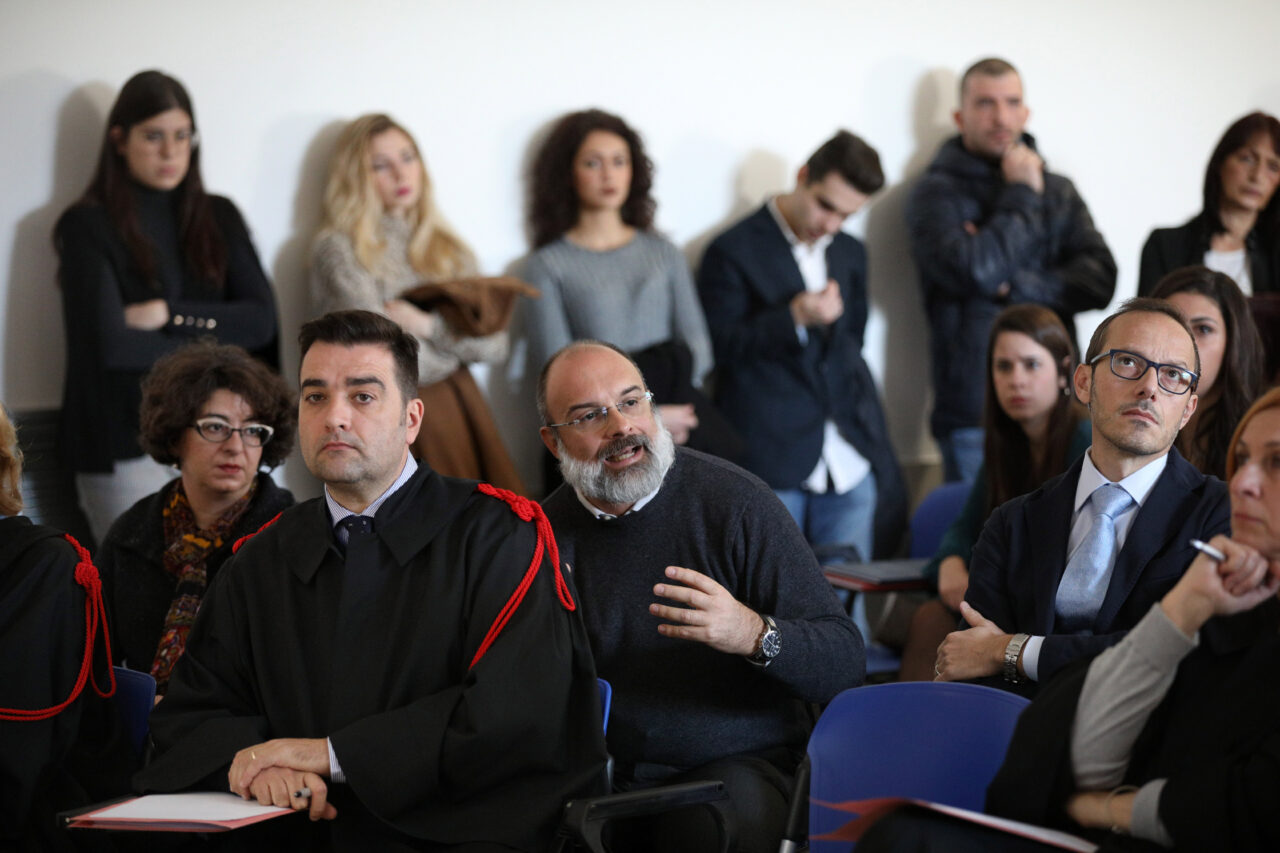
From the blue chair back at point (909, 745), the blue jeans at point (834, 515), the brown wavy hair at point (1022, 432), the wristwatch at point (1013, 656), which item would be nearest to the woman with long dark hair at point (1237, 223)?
the brown wavy hair at point (1022, 432)

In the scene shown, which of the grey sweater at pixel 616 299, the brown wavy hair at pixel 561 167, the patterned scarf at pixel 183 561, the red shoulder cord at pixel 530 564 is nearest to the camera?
the red shoulder cord at pixel 530 564

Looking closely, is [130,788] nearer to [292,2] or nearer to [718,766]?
[718,766]

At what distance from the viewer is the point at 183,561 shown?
3148 millimetres

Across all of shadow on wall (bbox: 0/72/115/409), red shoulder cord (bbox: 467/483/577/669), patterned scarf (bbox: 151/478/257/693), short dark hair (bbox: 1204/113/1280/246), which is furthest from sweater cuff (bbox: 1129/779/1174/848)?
shadow on wall (bbox: 0/72/115/409)

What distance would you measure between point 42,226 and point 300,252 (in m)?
0.86

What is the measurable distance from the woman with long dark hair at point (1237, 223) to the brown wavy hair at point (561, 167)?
79.2 inches

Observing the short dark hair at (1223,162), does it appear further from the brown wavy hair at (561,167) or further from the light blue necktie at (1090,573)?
the light blue necktie at (1090,573)

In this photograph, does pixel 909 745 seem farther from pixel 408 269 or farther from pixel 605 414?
pixel 408 269

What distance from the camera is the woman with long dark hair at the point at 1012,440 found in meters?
3.59

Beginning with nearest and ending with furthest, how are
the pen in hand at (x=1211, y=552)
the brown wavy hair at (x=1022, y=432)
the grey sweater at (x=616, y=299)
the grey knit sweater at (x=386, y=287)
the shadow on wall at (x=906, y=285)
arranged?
the pen in hand at (x=1211, y=552)
the brown wavy hair at (x=1022, y=432)
the grey knit sweater at (x=386, y=287)
the grey sweater at (x=616, y=299)
the shadow on wall at (x=906, y=285)

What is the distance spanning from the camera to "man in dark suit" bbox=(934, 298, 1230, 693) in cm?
244

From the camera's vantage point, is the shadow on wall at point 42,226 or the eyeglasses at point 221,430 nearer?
the eyeglasses at point 221,430

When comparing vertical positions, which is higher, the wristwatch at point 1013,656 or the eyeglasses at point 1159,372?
the eyeglasses at point 1159,372

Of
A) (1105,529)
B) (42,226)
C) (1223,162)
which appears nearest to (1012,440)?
(1105,529)
